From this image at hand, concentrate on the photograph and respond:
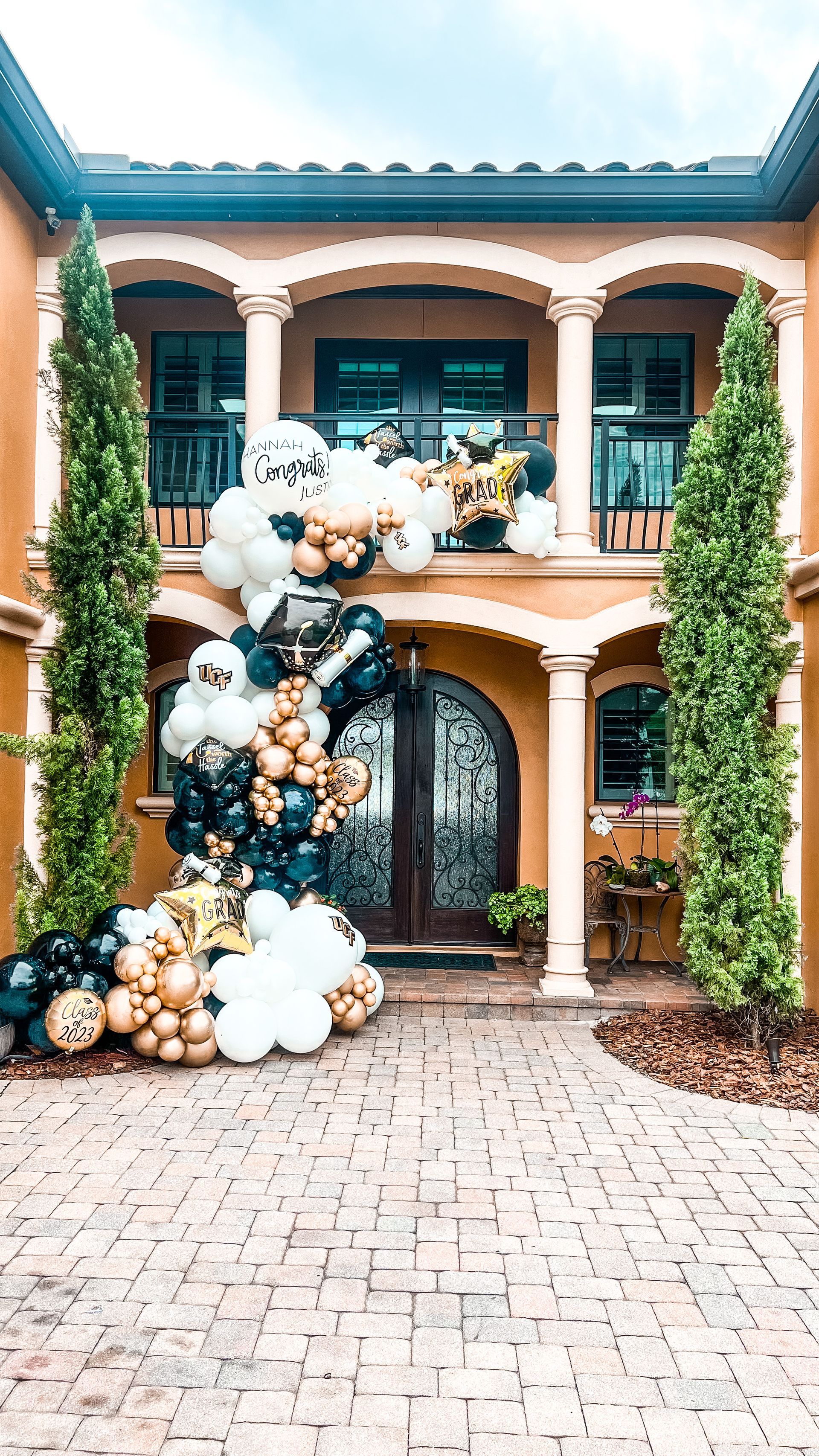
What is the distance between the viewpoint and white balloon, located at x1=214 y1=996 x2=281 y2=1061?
19.4 ft

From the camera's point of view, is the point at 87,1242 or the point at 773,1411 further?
the point at 87,1242

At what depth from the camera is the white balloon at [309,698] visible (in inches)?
256

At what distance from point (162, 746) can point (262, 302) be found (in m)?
4.03

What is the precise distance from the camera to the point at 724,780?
6.39 m

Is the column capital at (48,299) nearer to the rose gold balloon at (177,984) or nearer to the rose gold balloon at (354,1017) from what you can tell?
the rose gold balloon at (177,984)

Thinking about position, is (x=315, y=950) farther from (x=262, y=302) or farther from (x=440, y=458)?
(x=262, y=302)

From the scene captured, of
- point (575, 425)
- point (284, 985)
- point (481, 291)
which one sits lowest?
point (284, 985)

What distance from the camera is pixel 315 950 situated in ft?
20.2

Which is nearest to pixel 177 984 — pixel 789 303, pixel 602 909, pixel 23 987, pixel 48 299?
pixel 23 987

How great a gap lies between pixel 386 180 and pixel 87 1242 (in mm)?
7218

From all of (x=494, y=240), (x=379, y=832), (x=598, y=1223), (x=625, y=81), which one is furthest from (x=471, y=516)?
(x=625, y=81)

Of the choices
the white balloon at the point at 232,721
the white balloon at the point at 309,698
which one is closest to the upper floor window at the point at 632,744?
the white balloon at the point at 309,698

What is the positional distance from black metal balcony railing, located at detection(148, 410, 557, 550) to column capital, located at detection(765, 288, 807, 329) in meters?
1.92

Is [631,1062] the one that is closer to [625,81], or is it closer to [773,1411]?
[773,1411]
